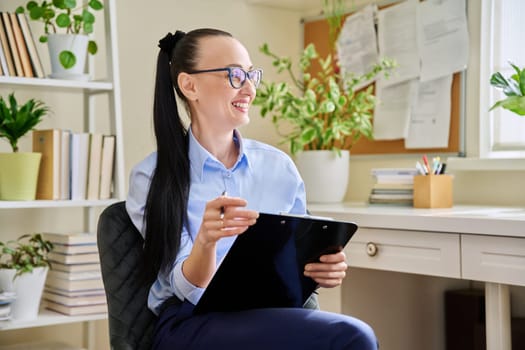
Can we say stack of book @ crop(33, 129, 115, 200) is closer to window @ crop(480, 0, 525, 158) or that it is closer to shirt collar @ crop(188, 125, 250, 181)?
shirt collar @ crop(188, 125, 250, 181)

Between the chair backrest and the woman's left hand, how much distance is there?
35 centimetres

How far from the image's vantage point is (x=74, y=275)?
236cm

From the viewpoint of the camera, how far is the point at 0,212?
8.23 ft

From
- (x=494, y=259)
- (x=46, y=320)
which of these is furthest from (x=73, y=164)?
(x=494, y=259)

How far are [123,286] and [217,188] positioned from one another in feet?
0.95

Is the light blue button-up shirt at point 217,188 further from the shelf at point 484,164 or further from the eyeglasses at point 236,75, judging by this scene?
the shelf at point 484,164

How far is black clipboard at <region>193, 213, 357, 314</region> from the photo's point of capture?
136 centimetres

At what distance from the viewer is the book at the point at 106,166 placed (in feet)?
8.04

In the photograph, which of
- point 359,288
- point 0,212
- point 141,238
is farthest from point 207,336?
point 0,212

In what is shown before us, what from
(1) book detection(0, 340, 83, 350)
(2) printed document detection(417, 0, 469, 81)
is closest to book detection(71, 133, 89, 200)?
(1) book detection(0, 340, 83, 350)

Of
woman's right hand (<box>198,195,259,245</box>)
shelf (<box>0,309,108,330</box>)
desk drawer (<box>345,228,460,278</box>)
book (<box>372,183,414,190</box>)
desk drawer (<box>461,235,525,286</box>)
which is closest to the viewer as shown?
woman's right hand (<box>198,195,259,245</box>)

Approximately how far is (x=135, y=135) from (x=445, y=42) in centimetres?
120

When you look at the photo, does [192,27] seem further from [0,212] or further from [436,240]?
[436,240]

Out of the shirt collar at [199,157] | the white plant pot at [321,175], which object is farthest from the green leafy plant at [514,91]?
the shirt collar at [199,157]
